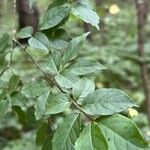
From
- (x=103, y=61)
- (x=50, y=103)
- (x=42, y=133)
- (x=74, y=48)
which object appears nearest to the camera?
(x=50, y=103)

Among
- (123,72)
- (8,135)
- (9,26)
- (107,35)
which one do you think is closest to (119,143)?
(9,26)

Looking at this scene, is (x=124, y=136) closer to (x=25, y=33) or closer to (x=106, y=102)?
(x=106, y=102)

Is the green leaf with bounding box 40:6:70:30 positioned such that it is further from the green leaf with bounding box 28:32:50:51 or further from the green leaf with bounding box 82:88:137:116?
the green leaf with bounding box 82:88:137:116

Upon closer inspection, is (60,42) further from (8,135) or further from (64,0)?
(8,135)

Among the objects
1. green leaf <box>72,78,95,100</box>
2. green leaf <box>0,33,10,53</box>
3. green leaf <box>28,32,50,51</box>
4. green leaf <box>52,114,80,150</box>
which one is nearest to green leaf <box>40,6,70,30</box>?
green leaf <box>28,32,50,51</box>

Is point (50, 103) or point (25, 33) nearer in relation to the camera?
point (50, 103)

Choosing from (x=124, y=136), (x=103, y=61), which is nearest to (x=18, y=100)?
(x=124, y=136)

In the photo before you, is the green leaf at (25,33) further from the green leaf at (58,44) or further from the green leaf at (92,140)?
the green leaf at (92,140)
